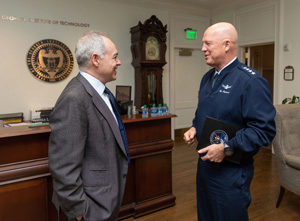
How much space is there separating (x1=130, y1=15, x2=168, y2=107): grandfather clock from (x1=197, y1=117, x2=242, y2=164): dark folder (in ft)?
11.8

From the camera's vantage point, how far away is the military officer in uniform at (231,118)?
4.38 ft

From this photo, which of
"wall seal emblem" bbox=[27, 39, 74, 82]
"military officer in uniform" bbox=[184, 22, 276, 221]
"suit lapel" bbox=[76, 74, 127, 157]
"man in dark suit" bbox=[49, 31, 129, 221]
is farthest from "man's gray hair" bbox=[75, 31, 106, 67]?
"wall seal emblem" bbox=[27, 39, 74, 82]

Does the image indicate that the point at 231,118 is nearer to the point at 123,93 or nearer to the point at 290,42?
the point at 123,93

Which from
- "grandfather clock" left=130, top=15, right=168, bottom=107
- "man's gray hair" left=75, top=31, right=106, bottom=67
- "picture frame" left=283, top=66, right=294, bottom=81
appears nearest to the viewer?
"man's gray hair" left=75, top=31, right=106, bottom=67

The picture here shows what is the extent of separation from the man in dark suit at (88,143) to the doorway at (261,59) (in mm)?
5025

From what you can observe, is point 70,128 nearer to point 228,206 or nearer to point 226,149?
point 226,149

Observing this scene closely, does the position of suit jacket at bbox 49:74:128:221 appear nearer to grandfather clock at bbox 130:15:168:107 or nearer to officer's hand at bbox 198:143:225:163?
officer's hand at bbox 198:143:225:163

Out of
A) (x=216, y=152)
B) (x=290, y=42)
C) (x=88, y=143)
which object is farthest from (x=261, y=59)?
(x=88, y=143)

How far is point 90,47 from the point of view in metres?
1.25

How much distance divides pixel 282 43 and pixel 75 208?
4.76 metres

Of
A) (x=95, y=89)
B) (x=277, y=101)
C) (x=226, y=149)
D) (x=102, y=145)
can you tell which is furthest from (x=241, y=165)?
(x=277, y=101)

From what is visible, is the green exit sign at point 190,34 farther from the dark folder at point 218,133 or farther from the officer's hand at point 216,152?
the officer's hand at point 216,152

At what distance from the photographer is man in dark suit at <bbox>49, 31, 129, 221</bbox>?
1.14m

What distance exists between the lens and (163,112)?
2674mm
